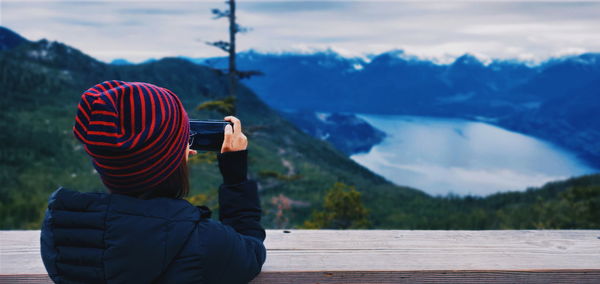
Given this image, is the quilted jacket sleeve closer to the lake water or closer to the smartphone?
the smartphone

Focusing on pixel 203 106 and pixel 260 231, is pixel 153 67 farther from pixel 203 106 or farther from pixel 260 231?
pixel 260 231

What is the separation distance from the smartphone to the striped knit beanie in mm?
132

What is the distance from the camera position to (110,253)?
93 cm

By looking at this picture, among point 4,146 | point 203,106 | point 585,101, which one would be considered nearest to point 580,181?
point 203,106

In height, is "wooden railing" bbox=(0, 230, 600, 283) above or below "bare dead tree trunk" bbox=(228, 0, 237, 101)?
below

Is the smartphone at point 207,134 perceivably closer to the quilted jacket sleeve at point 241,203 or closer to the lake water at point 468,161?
the quilted jacket sleeve at point 241,203

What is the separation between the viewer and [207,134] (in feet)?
3.91

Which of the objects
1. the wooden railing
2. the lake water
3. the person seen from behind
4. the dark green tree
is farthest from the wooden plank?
the lake water

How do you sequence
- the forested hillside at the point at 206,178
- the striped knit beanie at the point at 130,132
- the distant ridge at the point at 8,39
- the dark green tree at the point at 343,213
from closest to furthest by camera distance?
the striped knit beanie at the point at 130,132
the dark green tree at the point at 343,213
the forested hillside at the point at 206,178
the distant ridge at the point at 8,39

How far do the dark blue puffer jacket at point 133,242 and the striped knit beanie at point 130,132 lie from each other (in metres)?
0.05

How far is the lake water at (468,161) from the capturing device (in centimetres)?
6084

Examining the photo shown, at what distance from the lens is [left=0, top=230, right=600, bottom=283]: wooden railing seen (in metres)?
1.24

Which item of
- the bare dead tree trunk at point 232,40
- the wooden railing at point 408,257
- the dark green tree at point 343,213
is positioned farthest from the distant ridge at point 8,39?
the wooden railing at point 408,257

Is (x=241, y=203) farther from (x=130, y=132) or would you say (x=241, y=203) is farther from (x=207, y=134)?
(x=130, y=132)
